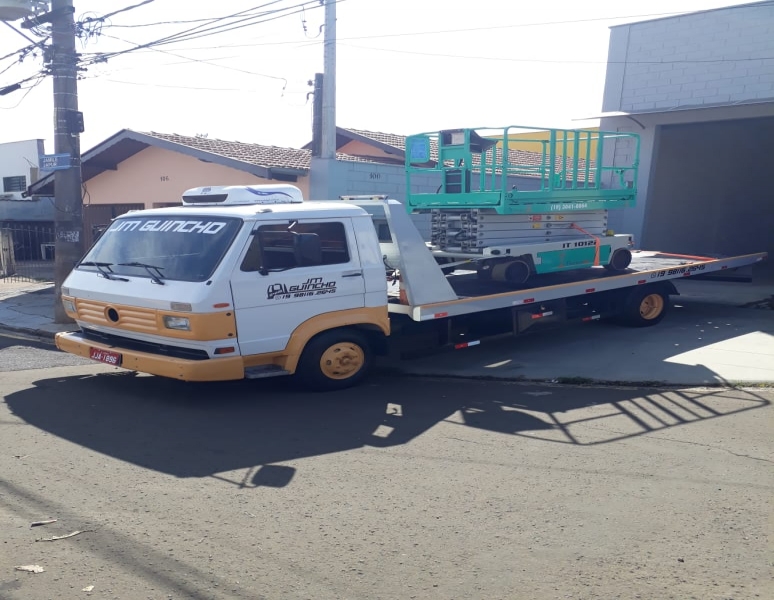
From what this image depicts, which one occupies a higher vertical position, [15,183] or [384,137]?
[384,137]

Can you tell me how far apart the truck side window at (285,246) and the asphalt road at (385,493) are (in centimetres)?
142

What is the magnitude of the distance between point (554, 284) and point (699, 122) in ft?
32.8

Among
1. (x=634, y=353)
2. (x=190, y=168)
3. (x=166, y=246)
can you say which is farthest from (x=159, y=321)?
(x=190, y=168)

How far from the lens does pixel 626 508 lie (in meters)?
4.82

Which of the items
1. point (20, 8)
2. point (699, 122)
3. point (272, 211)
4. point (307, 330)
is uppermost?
point (20, 8)

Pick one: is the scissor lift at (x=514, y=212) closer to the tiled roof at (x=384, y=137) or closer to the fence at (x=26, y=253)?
the tiled roof at (x=384, y=137)

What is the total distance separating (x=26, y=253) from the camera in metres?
25.7

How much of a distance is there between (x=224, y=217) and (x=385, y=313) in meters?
2.03

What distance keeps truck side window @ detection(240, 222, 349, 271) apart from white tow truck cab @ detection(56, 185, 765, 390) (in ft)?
0.04

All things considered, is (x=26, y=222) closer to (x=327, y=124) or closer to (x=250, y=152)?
(x=250, y=152)

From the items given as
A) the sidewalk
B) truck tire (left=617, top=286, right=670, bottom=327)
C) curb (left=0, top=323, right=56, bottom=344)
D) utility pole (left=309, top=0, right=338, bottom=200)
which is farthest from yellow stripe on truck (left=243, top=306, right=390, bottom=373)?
utility pole (left=309, top=0, right=338, bottom=200)

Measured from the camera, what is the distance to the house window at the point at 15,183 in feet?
111

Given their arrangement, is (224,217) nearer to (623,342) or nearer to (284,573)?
(284,573)

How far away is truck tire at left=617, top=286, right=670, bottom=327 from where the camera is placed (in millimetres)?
10930
